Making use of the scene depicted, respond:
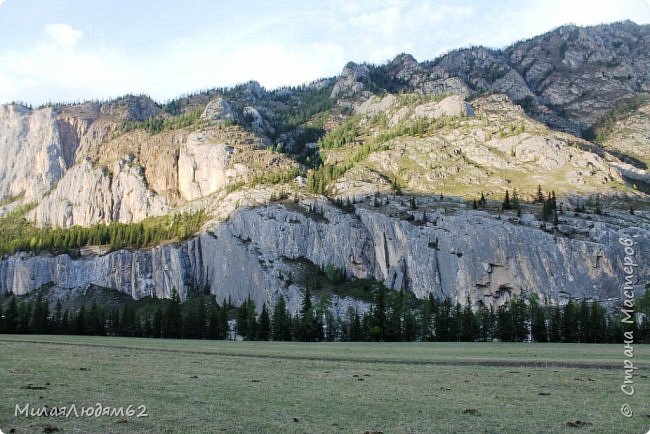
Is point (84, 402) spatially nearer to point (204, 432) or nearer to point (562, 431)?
point (204, 432)

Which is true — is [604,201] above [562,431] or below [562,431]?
above

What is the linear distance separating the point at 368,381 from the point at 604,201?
186724 mm

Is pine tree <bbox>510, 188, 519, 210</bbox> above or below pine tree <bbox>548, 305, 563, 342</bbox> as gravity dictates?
above

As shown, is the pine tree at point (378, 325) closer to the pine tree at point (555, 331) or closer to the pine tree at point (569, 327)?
the pine tree at point (555, 331)

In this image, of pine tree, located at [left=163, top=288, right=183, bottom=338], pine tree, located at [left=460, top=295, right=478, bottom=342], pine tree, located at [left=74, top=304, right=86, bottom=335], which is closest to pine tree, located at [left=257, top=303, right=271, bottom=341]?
pine tree, located at [left=163, top=288, right=183, bottom=338]

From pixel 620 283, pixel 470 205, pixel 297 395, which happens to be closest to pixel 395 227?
pixel 470 205

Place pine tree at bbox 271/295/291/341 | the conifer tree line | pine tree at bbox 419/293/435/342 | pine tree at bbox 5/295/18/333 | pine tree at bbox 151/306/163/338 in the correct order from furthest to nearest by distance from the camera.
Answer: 1. pine tree at bbox 151/306/163/338
2. pine tree at bbox 5/295/18/333
3. pine tree at bbox 271/295/291/341
4. pine tree at bbox 419/293/435/342
5. the conifer tree line

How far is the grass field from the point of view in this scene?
60.5ft

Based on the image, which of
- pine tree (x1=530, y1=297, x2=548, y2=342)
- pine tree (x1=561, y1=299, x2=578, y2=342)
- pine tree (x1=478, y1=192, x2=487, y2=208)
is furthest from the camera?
pine tree (x1=478, y1=192, x2=487, y2=208)

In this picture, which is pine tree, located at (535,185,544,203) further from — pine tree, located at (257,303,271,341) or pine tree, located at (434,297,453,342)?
pine tree, located at (257,303,271,341)

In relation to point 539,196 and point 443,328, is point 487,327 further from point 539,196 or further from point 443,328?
point 539,196

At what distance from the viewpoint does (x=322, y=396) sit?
24.6 m

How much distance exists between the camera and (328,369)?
3691 centimetres

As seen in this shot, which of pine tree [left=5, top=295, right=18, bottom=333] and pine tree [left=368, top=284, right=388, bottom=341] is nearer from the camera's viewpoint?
pine tree [left=368, top=284, right=388, bottom=341]
